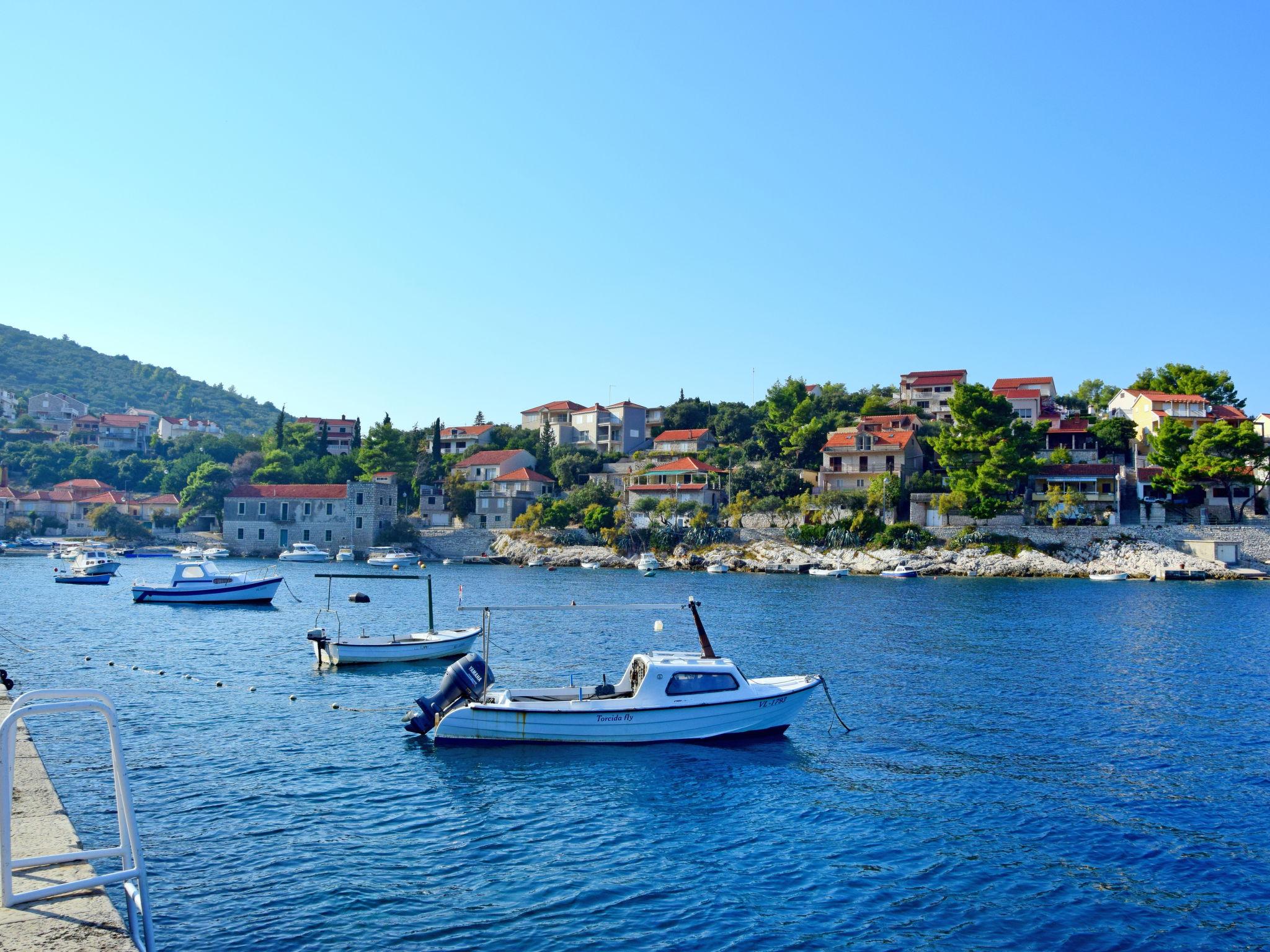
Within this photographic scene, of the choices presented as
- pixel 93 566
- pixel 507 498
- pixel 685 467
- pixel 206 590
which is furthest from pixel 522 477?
pixel 206 590

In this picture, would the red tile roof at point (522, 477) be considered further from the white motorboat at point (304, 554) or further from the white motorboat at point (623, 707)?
the white motorboat at point (623, 707)

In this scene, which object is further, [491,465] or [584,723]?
[491,465]

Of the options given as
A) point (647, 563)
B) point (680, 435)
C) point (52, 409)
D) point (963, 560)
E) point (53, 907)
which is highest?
point (52, 409)

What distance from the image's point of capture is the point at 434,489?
113m

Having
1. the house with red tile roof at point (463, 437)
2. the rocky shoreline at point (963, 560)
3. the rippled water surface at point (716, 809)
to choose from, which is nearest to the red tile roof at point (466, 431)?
the house with red tile roof at point (463, 437)

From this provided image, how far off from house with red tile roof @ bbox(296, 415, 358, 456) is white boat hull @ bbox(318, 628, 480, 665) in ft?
387

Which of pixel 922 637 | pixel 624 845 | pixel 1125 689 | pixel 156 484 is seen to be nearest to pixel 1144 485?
pixel 922 637

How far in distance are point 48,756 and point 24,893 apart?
1311cm

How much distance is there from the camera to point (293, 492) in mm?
103188

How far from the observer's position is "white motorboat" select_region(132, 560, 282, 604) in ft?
173

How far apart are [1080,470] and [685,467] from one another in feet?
133

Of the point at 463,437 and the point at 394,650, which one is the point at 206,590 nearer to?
the point at 394,650

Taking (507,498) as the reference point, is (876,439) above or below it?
above

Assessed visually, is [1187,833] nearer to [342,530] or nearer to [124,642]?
[124,642]
